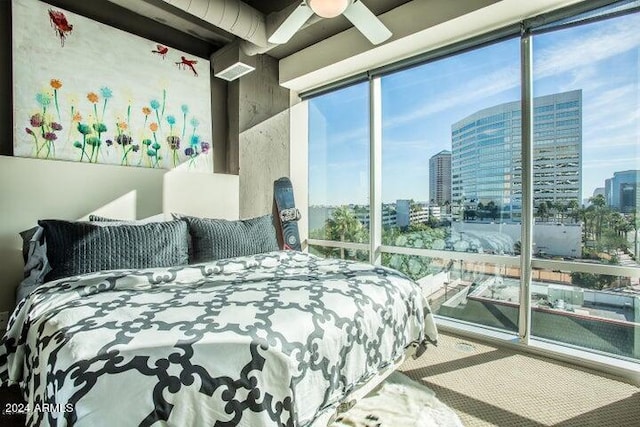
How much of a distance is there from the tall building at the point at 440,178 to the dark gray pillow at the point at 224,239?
1596 mm

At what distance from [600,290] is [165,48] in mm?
3902

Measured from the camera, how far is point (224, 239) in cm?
236

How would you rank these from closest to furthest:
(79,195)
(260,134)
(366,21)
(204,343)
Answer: (204,343) < (366,21) < (79,195) < (260,134)

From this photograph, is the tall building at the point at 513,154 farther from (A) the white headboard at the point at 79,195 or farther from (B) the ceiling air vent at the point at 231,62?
(A) the white headboard at the point at 79,195

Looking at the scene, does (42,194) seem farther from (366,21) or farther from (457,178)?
(457,178)

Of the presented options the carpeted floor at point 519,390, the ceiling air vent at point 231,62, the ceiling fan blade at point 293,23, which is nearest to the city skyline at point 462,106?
the ceiling air vent at point 231,62

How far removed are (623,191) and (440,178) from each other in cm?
125

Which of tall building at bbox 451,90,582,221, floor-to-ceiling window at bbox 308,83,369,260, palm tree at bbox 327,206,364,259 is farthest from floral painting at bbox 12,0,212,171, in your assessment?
tall building at bbox 451,90,582,221

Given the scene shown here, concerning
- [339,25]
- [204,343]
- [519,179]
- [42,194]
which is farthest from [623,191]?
[42,194]

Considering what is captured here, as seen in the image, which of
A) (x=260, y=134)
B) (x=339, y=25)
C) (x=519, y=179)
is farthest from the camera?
(x=260, y=134)

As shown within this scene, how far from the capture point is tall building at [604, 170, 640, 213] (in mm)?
2135

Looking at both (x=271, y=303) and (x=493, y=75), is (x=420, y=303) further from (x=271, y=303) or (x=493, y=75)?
(x=493, y=75)

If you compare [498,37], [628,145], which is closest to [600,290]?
[628,145]

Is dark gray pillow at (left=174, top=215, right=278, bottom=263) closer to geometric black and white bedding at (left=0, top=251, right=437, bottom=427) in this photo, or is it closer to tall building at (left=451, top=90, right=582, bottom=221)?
geometric black and white bedding at (left=0, top=251, right=437, bottom=427)
